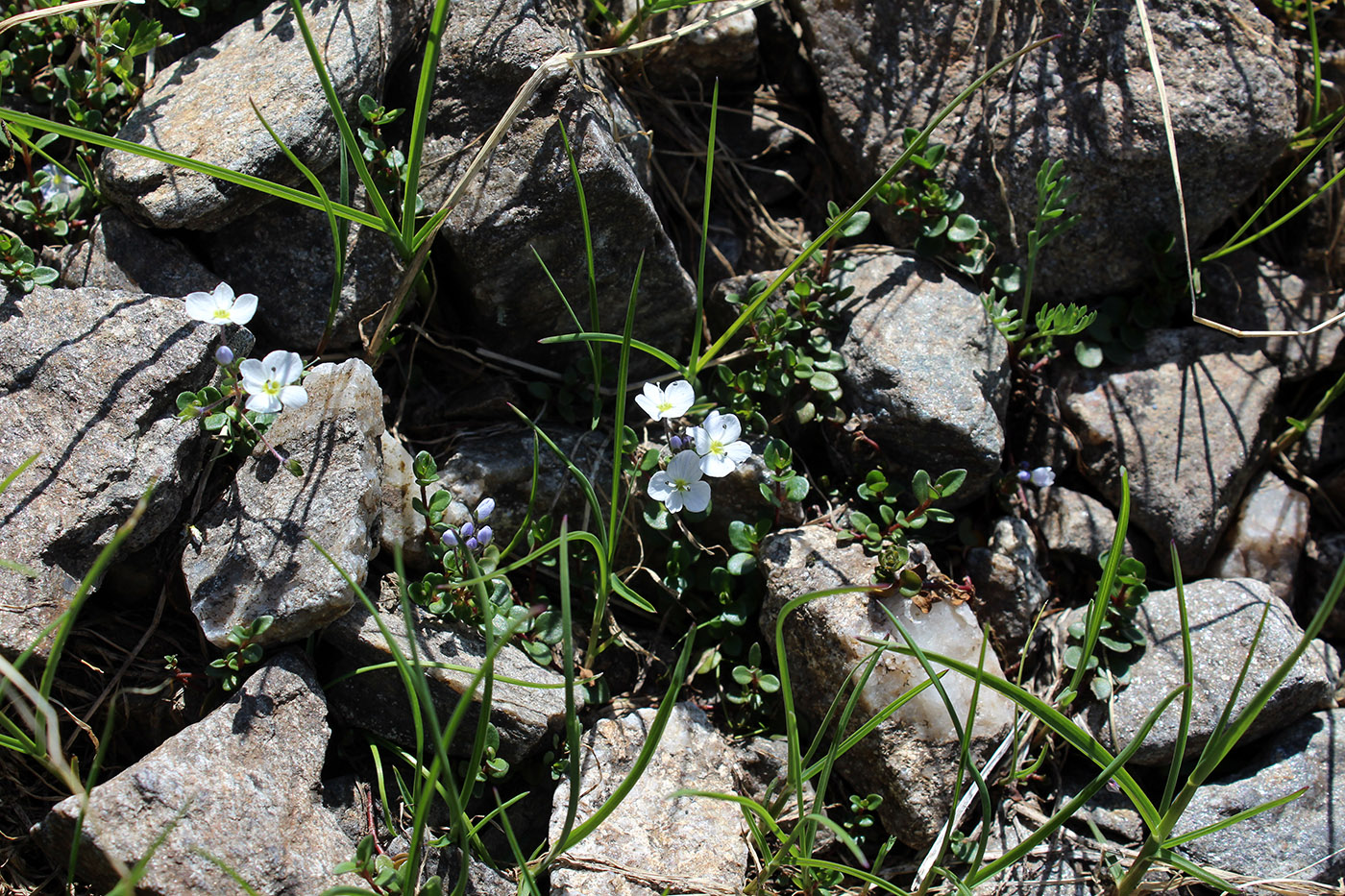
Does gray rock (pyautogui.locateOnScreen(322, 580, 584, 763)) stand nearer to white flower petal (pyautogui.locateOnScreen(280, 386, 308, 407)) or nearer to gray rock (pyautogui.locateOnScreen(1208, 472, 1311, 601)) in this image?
white flower petal (pyautogui.locateOnScreen(280, 386, 308, 407))

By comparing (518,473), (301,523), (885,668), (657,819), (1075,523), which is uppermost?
(301,523)

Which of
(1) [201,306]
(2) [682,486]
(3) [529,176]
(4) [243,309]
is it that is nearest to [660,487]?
(2) [682,486]

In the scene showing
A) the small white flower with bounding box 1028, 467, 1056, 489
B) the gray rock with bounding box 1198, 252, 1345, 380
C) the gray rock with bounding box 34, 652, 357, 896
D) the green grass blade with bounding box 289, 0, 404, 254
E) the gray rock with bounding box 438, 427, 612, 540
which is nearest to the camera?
the gray rock with bounding box 34, 652, 357, 896

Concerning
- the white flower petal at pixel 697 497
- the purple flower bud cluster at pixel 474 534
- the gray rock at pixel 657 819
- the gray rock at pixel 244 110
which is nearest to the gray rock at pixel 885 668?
the white flower petal at pixel 697 497

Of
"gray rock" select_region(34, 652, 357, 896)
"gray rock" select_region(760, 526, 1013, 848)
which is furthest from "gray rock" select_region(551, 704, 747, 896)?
"gray rock" select_region(34, 652, 357, 896)

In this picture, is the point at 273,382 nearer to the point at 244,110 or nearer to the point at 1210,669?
the point at 244,110

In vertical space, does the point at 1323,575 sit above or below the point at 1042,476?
below

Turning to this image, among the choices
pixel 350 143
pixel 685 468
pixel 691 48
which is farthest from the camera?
pixel 691 48
